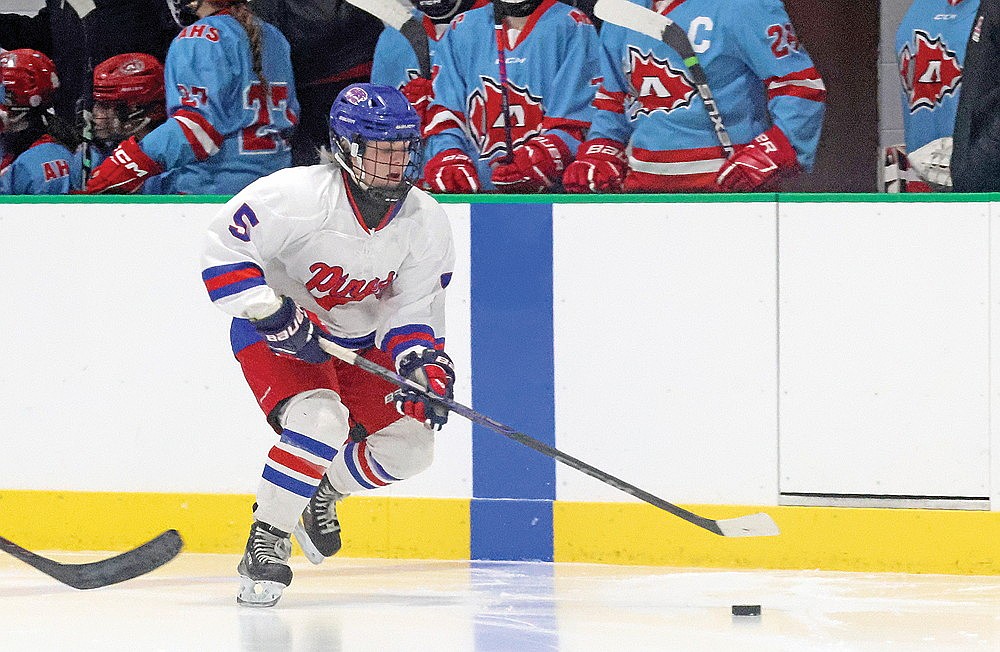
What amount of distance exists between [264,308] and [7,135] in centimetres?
158

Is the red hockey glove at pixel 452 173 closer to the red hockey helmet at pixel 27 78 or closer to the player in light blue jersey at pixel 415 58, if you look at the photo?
the player in light blue jersey at pixel 415 58

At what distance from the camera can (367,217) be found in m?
3.59

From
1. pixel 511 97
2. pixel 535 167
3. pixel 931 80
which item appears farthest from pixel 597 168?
pixel 931 80

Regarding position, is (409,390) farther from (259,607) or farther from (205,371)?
(205,371)

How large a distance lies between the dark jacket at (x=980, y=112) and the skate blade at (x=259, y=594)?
5.87 feet

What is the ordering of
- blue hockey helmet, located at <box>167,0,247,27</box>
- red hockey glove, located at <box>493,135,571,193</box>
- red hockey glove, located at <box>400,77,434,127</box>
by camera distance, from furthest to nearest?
blue hockey helmet, located at <box>167,0,247,27</box>, red hockey glove, located at <box>400,77,434,127</box>, red hockey glove, located at <box>493,135,571,193</box>

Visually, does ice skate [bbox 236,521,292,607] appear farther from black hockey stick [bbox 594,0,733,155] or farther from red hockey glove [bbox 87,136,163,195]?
black hockey stick [bbox 594,0,733,155]

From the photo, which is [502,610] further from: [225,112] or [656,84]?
[225,112]

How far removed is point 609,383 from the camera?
414cm

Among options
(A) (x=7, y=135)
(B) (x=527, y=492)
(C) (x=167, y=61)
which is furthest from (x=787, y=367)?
(A) (x=7, y=135)

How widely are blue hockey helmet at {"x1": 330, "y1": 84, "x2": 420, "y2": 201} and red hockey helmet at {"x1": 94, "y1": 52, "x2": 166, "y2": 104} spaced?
1138 mm

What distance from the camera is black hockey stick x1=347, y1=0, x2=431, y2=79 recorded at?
438 cm

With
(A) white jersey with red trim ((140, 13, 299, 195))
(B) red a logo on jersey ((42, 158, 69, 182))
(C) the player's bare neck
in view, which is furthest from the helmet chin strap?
(C) the player's bare neck

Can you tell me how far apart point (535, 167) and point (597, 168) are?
0.54ft
